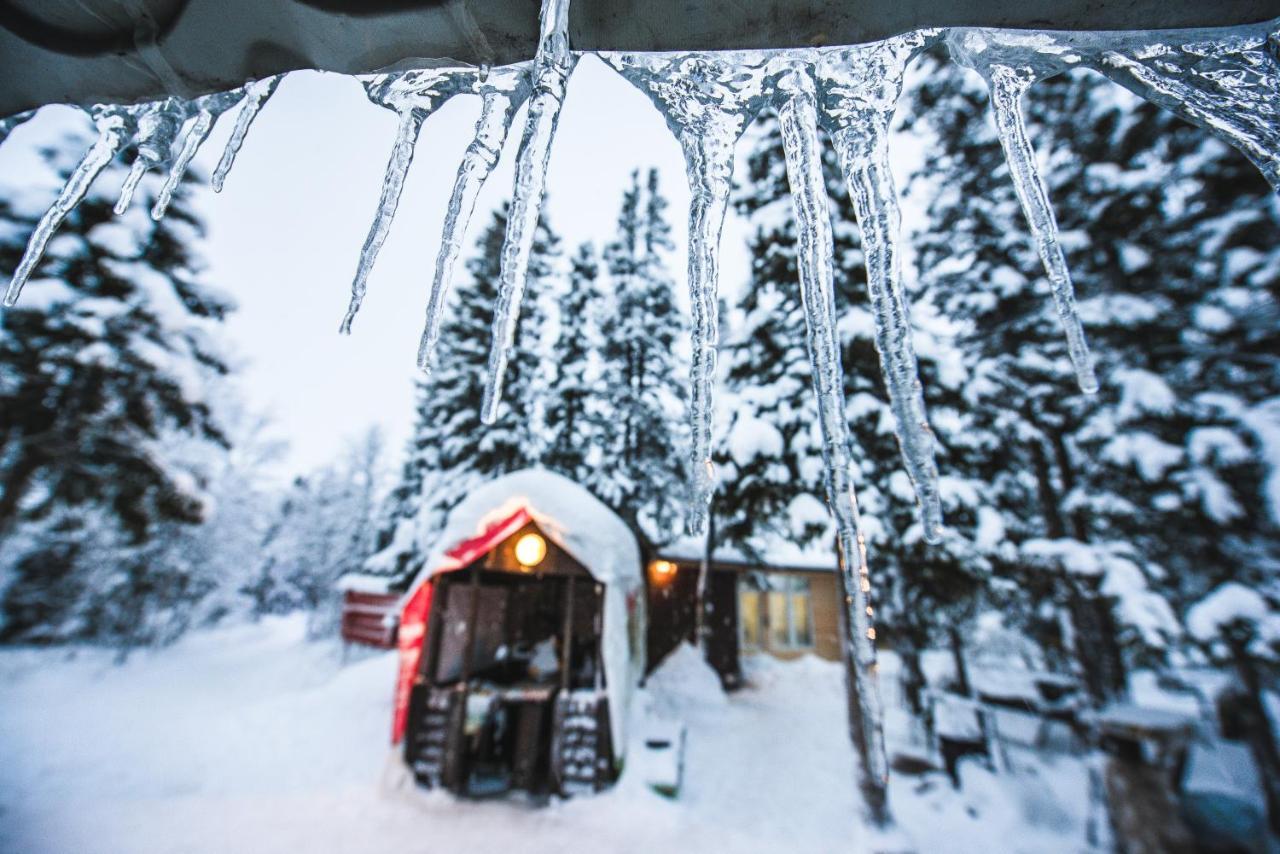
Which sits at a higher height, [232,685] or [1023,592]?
[1023,592]

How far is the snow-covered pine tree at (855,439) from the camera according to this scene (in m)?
7.55

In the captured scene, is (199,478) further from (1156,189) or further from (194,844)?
(1156,189)

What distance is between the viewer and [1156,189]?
7547 mm

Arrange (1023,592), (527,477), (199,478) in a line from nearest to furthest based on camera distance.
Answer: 1. (527,477)
2. (1023,592)
3. (199,478)

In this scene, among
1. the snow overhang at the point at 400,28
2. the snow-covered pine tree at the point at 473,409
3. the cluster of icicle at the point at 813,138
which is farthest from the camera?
the snow-covered pine tree at the point at 473,409

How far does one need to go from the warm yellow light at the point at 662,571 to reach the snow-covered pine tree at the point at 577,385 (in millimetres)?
3299

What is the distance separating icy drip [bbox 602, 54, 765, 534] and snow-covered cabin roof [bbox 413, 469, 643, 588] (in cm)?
577

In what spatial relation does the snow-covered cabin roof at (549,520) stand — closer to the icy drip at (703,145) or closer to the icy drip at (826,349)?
the icy drip at (703,145)

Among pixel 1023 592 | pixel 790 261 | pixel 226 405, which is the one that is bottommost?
pixel 1023 592

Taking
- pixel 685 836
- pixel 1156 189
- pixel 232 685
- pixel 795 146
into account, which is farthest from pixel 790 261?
pixel 232 685

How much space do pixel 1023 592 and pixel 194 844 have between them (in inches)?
538

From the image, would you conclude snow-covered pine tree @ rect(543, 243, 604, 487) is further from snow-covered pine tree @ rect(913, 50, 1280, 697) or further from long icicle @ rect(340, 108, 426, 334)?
long icicle @ rect(340, 108, 426, 334)

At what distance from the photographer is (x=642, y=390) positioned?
51.2 feet

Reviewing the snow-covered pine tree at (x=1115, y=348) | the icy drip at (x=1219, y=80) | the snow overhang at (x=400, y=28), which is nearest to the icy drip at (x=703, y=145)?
the snow overhang at (x=400, y=28)
